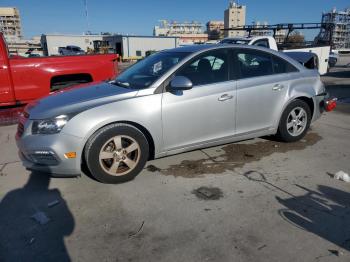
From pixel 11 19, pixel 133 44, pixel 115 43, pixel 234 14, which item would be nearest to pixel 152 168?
pixel 133 44

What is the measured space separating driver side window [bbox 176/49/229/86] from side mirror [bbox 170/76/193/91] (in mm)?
242

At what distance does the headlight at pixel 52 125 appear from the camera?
→ 11.6ft

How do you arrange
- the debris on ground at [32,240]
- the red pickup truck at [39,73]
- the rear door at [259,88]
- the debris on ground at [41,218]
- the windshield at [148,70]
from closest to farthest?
the debris on ground at [32,240] → the debris on ground at [41,218] → the windshield at [148,70] → the rear door at [259,88] → the red pickup truck at [39,73]

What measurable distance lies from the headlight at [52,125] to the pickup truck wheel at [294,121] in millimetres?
3297

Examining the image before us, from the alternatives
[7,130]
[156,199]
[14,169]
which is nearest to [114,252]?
[156,199]

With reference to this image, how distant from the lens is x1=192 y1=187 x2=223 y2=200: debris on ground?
3.54m

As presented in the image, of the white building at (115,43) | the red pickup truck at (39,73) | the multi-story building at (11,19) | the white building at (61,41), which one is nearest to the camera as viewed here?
the red pickup truck at (39,73)

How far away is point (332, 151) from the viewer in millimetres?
4891

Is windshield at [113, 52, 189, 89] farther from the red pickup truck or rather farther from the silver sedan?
the red pickup truck

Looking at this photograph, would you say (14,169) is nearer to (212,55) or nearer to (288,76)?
(212,55)

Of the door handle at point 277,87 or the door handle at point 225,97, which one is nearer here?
the door handle at point 225,97

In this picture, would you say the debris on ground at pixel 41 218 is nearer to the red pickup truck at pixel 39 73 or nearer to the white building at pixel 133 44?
the red pickup truck at pixel 39 73

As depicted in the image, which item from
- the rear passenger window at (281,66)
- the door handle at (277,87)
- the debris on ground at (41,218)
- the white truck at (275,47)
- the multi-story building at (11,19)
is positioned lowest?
the debris on ground at (41,218)

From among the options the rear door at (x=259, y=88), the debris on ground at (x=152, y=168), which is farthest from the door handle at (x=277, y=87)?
the debris on ground at (x=152, y=168)
